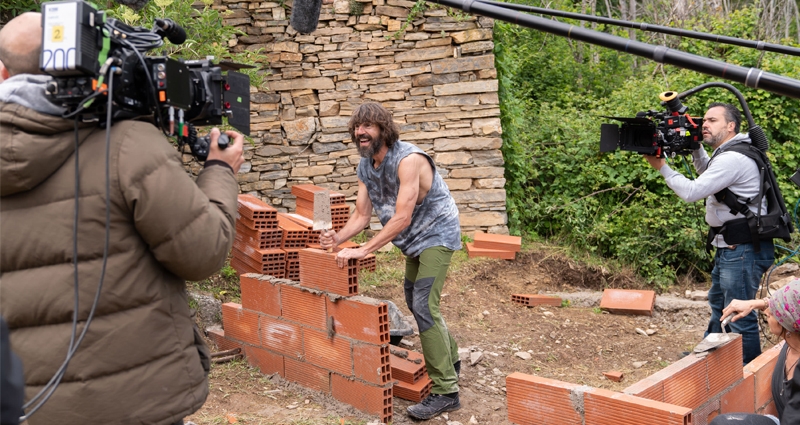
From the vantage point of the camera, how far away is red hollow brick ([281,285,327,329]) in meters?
4.42

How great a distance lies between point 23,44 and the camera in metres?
2.06

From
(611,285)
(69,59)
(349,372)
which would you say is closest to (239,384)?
(349,372)

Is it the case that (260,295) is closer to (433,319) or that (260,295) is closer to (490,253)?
(433,319)

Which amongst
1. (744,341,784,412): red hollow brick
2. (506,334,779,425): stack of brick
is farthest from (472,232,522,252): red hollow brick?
(506,334,779,425): stack of brick

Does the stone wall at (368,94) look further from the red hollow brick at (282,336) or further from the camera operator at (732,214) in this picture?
the red hollow brick at (282,336)

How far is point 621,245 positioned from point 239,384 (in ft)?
16.4

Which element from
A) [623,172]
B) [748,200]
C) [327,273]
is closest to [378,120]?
[327,273]

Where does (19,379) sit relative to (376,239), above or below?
below

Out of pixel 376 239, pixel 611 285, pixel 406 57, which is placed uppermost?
pixel 406 57

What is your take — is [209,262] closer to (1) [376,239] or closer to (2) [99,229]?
(2) [99,229]

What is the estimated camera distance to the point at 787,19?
17.0 m

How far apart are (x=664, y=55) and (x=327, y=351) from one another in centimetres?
321

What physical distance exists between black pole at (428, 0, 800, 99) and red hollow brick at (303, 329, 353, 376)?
2678 millimetres

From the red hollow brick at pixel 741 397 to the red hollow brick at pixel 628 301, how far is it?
10.4 ft
